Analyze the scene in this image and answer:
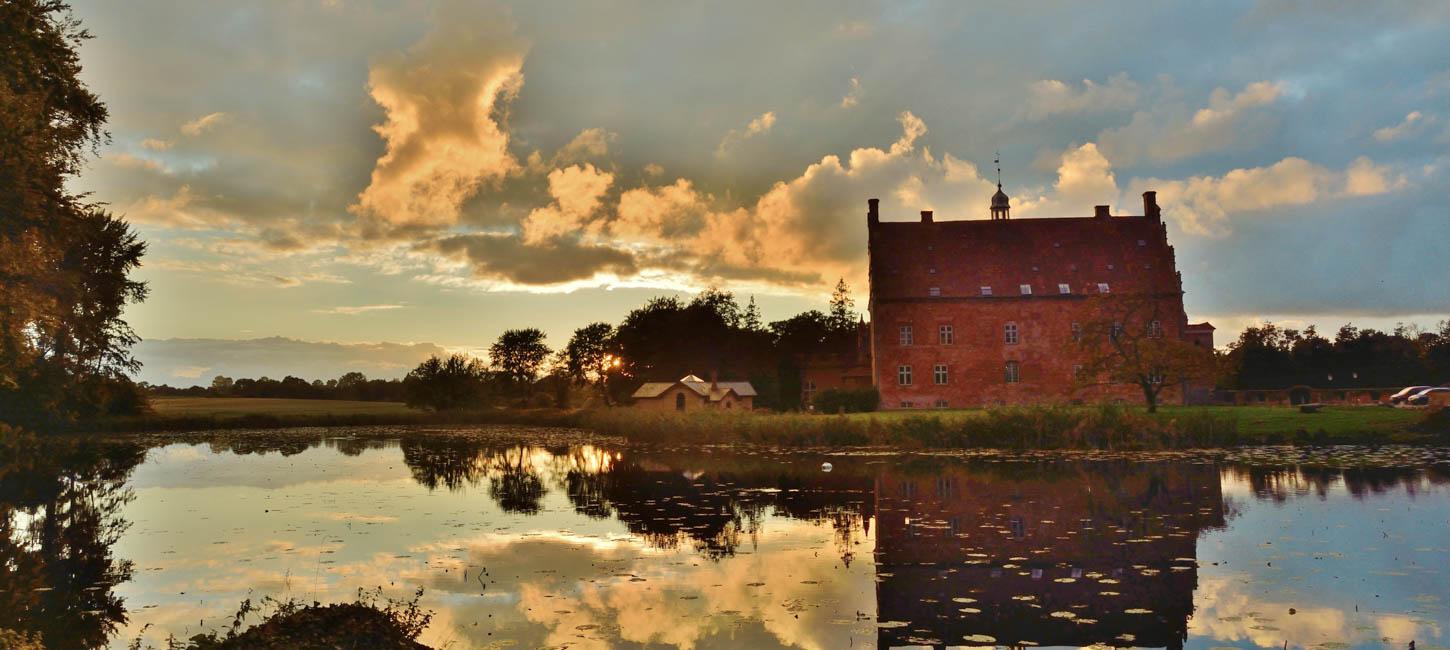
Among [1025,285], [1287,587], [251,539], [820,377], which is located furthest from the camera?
[820,377]

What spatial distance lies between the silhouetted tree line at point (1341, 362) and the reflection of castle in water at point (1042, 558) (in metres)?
44.1

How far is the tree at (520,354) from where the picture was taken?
11275 centimetres

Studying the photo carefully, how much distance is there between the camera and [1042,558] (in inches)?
469

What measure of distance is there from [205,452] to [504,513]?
27739 millimetres

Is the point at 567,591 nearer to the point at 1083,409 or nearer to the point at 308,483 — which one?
the point at 308,483

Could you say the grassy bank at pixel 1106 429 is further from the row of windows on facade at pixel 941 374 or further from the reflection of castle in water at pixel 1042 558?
the row of windows on facade at pixel 941 374

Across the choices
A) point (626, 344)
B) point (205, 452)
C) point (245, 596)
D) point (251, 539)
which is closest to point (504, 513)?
point (251, 539)

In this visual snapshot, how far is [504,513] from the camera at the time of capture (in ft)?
59.3

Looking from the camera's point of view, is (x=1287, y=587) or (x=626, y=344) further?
(x=626, y=344)

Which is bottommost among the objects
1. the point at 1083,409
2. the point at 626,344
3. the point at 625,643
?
the point at 625,643

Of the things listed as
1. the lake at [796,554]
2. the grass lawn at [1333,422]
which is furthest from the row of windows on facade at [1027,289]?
the lake at [796,554]

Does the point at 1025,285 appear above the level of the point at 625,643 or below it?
above

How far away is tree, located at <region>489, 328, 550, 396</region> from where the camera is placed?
113 m

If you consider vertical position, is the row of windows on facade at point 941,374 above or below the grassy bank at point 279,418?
above
